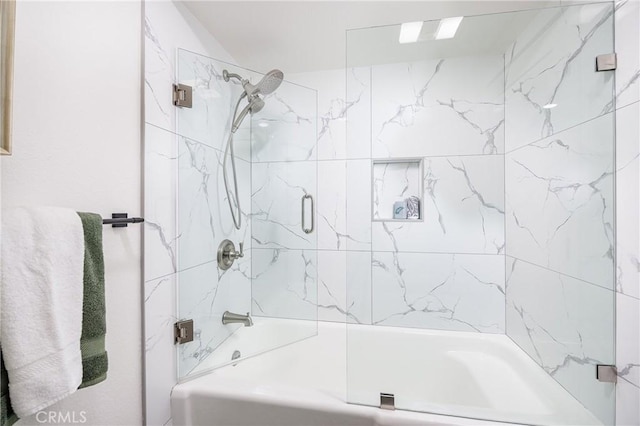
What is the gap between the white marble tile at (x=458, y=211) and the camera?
1.20 metres

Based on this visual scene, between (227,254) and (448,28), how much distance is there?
5.16ft

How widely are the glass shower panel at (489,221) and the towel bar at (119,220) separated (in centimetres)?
94

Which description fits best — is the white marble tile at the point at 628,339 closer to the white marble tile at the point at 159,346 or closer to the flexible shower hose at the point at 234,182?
the flexible shower hose at the point at 234,182

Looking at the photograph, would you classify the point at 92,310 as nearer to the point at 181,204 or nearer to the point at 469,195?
the point at 181,204

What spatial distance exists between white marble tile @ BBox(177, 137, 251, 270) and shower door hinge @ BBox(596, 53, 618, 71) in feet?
5.44

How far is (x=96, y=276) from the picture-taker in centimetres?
81

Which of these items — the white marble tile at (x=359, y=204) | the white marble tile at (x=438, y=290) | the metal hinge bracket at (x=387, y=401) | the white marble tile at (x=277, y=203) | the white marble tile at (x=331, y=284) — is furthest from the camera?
the white marble tile at (x=331, y=284)

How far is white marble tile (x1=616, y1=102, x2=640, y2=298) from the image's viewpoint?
0.98m

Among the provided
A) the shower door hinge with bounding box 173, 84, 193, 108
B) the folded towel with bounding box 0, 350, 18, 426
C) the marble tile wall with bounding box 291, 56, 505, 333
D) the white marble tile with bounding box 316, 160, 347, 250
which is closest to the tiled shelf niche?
the marble tile wall with bounding box 291, 56, 505, 333

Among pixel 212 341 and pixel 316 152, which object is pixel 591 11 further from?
pixel 212 341

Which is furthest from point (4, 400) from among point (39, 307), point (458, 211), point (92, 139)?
point (458, 211)

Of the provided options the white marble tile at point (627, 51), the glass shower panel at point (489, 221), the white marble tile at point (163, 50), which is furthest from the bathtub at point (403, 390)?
the white marble tile at point (163, 50)

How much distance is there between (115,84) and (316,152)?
3.62 feet

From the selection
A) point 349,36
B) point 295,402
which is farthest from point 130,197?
point 349,36
